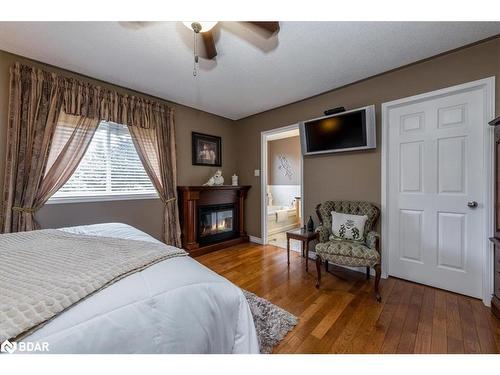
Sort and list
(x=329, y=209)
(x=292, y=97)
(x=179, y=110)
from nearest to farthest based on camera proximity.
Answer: (x=329, y=209) → (x=292, y=97) → (x=179, y=110)

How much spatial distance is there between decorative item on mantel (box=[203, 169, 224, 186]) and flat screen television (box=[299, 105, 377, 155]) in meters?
1.52

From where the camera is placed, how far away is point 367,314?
1.82 m

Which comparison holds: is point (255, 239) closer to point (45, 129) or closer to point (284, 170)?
point (284, 170)

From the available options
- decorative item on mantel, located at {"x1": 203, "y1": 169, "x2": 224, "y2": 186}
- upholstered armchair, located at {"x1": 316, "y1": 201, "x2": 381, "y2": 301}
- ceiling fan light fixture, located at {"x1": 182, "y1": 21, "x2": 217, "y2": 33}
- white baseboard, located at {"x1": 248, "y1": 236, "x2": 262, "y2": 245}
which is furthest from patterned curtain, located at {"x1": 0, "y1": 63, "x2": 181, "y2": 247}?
upholstered armchair, located at {"x1": 316, "y1": 201, "x2": 381, "y2": 301}

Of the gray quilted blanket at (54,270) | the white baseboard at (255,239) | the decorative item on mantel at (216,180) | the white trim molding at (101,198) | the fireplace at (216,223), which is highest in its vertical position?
the decorative item on mantel at (216,180)

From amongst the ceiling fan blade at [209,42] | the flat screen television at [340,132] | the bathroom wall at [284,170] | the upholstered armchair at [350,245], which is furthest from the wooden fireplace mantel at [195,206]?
the bathroom wall at [284,170]

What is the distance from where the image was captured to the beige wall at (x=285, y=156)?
5719 mm

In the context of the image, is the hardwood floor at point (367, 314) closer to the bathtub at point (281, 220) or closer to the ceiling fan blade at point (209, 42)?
the bathtub at point (281, 220)

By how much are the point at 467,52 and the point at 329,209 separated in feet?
6.64

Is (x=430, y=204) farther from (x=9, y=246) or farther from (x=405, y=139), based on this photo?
(x=9, y=246)

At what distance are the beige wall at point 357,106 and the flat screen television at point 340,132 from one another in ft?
0.46

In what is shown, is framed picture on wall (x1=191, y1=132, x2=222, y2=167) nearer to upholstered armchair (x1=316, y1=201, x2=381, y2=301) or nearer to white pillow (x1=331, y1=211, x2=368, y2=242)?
upholstered armchair (x1=316, y1=201, x2=381, y2=301)

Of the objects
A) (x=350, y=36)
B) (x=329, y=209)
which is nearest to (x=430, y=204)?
(x=329, y=209)
